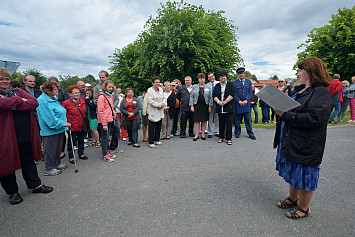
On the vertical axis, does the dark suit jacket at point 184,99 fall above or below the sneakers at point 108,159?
above

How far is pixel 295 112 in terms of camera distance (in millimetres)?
Answer: 2486

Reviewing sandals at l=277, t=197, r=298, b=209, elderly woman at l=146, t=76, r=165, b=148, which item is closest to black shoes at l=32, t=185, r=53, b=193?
elderly woman at l=146, t=76, r=165, b=148

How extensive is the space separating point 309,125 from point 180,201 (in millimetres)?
2046

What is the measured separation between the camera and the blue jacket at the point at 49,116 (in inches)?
162

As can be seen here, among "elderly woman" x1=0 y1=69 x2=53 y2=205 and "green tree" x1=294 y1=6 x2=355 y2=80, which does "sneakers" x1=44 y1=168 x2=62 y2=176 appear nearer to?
"elderly woman" x1=0 y1=69 x2=53 y2=205

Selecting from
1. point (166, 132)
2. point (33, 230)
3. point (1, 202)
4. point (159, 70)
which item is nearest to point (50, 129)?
point (1, 202)

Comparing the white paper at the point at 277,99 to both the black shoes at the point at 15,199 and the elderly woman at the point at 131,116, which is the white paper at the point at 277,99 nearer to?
the black shoes at the point at 15,199

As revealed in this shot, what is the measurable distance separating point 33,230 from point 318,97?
12.5 feet

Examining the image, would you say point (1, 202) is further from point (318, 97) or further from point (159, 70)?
point (159, 70)

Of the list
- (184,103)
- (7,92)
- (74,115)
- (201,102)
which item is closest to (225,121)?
(201,102)

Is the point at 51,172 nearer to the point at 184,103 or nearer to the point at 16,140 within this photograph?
the point at 16,140

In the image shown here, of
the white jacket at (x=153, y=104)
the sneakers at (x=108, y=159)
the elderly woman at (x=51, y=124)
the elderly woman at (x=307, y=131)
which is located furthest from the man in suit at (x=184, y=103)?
the elderly woman at (x=307, y=131)

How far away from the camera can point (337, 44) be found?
15930 mm

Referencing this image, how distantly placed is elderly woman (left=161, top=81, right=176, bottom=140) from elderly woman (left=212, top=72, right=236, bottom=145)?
1604 mm
